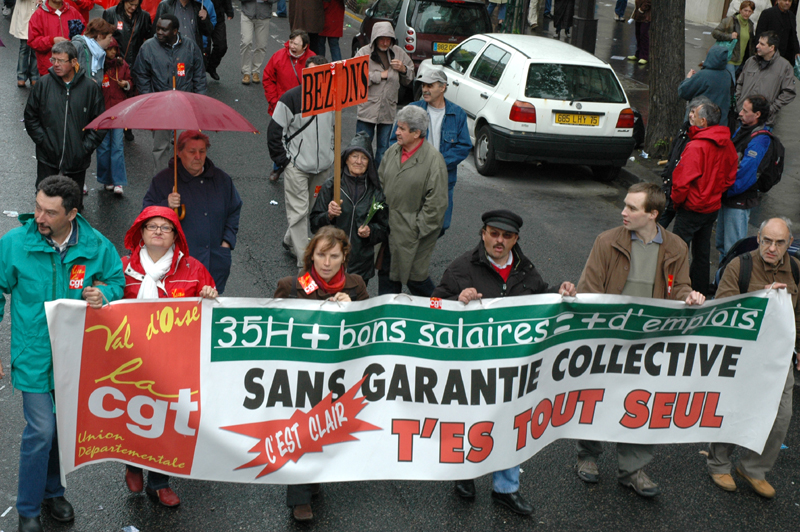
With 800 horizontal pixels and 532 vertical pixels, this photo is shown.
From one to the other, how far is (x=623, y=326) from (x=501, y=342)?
75 cm

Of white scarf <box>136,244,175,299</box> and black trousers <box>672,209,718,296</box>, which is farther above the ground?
white scarf <box>136,244,175,299</box>

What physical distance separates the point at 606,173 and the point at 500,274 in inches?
302

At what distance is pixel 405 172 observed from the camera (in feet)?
22.4

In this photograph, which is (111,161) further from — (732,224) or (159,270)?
(732,224)

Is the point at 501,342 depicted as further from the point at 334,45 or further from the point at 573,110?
the point at 334,45

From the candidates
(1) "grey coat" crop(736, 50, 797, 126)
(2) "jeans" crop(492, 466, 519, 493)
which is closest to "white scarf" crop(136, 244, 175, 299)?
(2) "jeans" crop(492, 466, 519, 493)

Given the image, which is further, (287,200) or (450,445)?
(287,200)

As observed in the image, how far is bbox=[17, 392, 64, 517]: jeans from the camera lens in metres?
4.43

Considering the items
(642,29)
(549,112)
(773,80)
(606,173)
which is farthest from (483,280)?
(642,29)

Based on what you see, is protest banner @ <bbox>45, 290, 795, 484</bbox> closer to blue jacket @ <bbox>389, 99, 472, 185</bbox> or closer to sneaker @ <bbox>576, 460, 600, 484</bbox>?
sneaker @ <bbox>576, 460, 600, 484</bbox>

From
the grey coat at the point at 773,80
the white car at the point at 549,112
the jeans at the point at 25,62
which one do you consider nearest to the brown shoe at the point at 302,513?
the white car at the point at 549,112

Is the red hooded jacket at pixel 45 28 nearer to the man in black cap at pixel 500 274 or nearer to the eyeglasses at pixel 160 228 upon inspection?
the eyeglasses at pixel 160 228

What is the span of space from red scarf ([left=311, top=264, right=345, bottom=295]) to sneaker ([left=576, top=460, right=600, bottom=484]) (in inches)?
74.9

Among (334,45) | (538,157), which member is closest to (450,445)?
(538,157)
